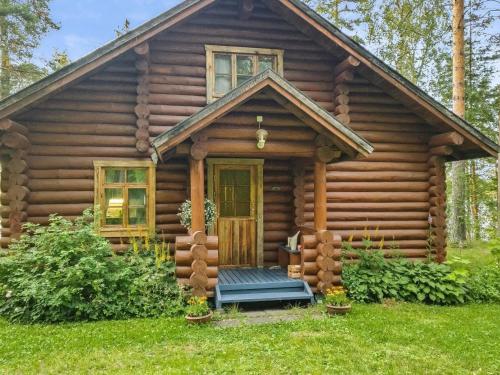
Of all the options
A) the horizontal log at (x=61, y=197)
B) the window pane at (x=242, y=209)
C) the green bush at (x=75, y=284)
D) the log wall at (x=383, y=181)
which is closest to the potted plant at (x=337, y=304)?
the green bush at (x=75, y=284)

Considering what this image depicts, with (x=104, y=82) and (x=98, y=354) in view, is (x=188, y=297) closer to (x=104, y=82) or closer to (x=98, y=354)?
(x=98, y=354)

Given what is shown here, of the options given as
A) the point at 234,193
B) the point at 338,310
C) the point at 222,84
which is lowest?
the point at 338,310

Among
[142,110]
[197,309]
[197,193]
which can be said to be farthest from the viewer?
[142,110]

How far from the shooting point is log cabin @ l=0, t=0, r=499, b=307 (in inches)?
286

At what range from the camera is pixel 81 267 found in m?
6.59

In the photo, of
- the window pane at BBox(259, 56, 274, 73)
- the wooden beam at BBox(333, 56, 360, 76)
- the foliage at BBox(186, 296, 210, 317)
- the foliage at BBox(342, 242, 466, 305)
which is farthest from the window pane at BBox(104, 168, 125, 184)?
the wooden beam at BBox(333, 56, 360, 76)

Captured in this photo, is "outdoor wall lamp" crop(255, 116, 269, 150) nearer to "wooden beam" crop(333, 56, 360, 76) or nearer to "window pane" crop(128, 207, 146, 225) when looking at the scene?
"wooden beam" crop(333, 56, 360, 76)

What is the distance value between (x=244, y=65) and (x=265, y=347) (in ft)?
22.7

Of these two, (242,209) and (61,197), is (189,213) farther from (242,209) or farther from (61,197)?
(61,197)

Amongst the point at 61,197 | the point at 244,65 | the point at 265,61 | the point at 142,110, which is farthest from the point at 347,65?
the point at 61,197

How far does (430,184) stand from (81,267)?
8.77 m

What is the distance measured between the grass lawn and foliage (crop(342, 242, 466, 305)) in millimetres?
1095

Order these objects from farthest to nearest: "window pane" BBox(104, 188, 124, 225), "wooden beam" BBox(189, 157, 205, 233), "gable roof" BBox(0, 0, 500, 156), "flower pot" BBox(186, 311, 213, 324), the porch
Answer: "window pane" BBox(104, 188, 124, 225) < "gable roof" BBox(0, 0, 500, 156) < "wooden beam" BBox(189, 157, 205, 233) < the porch < "flower pot" BBox(186, 311, 213, 324)

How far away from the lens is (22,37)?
17.6 m
